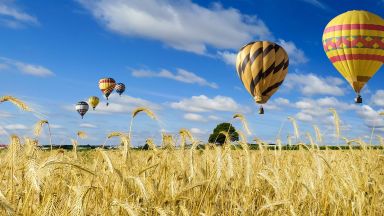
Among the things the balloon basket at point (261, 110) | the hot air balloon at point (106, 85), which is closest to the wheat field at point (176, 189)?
the balloon basket at point (261, 110)

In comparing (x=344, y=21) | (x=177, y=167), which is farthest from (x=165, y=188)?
(x=344, y=21)

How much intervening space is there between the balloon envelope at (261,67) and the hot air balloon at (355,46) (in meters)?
3.54

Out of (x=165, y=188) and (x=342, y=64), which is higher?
(x=342, y=64)

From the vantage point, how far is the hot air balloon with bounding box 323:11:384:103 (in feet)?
101

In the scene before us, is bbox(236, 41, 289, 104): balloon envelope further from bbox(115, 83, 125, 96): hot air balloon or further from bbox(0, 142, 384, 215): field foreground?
bbox(115, 83, 125, 96): hot air balloon

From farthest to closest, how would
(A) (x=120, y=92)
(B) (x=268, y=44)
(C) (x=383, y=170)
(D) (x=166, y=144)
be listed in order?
(A) (x=120, y=92), (B) (x=268, y=44), (C) (x=383, y=170), (D) (x=166, y=144)

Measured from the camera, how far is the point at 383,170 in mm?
6797

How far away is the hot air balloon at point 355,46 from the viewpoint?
30781 millimetres

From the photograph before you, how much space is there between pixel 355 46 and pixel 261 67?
6.78 m

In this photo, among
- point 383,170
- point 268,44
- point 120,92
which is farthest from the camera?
point 120,92

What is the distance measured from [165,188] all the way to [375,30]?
31938 millimetres

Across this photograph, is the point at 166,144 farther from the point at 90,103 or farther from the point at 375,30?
the point at 90,103

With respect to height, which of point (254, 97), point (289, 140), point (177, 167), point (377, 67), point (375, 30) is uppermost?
point (375, 30)

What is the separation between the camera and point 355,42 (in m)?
30.7
